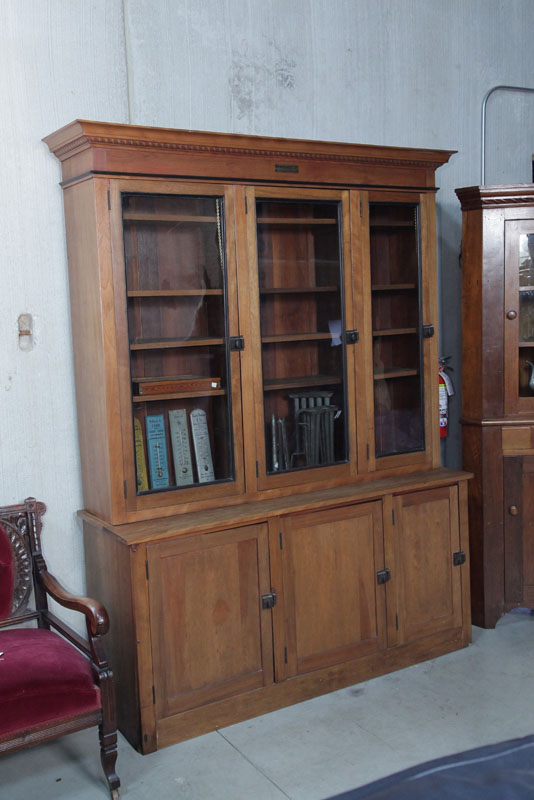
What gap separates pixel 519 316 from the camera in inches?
144

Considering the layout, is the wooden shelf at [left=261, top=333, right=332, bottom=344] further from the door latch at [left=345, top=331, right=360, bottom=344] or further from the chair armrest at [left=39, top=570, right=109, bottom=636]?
the chair armrest at [left=39, top=570, right=109, bottom=636]

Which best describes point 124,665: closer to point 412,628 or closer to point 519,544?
point 412,628

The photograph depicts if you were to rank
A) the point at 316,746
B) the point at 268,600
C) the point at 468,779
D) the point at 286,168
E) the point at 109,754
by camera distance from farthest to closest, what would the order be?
1. the point at 286,168
2. the point at 268,600
3. the point at 316,746
4. the point at 109,754
5. the point at 468,779

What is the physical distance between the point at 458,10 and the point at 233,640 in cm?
329

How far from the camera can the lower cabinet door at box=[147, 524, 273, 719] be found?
9.16 ft

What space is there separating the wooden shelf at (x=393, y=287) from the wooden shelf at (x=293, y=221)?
34 cm

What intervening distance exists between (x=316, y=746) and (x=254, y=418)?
120 centimetres

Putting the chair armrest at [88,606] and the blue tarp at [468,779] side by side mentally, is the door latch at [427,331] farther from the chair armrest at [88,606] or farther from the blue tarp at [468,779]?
the blue tarp at [468,779]

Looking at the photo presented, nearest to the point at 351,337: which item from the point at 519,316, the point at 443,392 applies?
the point at 519,316

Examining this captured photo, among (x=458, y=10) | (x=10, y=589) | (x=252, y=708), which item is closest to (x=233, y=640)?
(x=252, y=708)

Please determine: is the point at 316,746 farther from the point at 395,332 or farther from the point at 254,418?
the point at 395,332

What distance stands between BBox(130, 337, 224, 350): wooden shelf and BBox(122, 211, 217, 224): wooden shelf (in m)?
0.43

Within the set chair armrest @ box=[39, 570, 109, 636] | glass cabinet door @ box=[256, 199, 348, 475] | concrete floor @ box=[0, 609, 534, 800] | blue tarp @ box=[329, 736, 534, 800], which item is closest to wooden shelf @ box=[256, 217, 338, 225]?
glass cabinet door @ box=[256, 199, 348, 475]

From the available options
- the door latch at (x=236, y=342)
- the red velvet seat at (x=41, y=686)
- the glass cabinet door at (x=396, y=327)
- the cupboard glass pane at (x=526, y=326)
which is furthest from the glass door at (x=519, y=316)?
the red velvet seat at (x=41, y=686)
